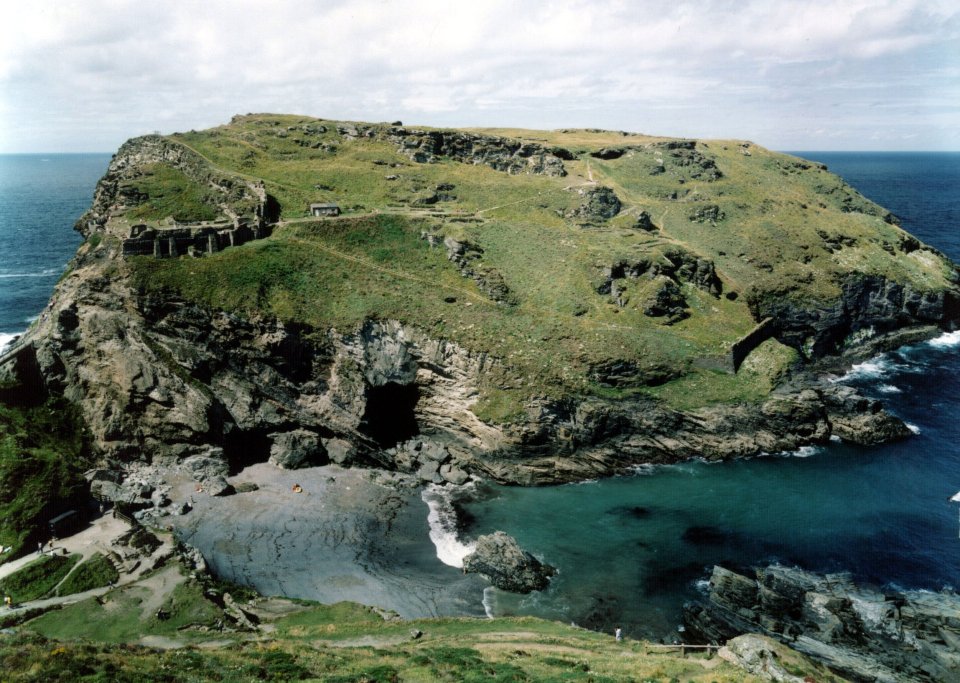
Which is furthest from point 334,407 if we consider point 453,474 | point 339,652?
point 339,652

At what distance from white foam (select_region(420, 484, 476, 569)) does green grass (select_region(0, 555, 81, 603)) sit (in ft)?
94.2

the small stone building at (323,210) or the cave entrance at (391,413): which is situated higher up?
the small stone building at (323,210)

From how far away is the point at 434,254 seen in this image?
277 feet

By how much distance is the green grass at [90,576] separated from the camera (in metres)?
45.2

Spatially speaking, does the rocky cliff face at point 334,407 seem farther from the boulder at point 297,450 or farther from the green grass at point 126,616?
the green grass at point 126,616

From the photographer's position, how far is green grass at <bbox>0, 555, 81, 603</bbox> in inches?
1742

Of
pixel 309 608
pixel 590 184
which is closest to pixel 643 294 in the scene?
pixel 590 184

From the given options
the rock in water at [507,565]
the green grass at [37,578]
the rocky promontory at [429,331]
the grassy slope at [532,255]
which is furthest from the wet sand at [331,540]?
the grassy slope at [532,255]

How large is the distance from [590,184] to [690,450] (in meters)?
60.0

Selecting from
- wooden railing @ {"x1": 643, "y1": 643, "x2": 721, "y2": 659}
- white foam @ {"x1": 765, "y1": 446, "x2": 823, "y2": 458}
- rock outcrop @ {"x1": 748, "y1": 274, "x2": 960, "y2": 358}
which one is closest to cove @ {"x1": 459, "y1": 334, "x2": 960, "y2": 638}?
white foam @ {"x1": 765, "y1": 446, "x2": 823, "y2": 458}

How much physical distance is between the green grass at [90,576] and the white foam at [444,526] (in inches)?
992

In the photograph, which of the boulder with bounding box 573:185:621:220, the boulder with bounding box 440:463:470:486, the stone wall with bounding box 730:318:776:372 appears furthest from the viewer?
the boulder with bounding box 573:185:621:220

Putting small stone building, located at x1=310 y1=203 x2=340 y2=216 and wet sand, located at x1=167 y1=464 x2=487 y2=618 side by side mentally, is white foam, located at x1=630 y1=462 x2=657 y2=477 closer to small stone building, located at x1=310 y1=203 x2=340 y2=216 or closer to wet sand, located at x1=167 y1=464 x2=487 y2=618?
wet sand, located at x1=167 y1=464 x2=487 y2=618

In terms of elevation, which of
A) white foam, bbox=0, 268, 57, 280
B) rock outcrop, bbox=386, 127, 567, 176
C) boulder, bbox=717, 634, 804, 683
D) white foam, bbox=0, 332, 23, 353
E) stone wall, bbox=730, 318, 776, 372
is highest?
rock outcrop, bbox=386, 127, 567, 176
